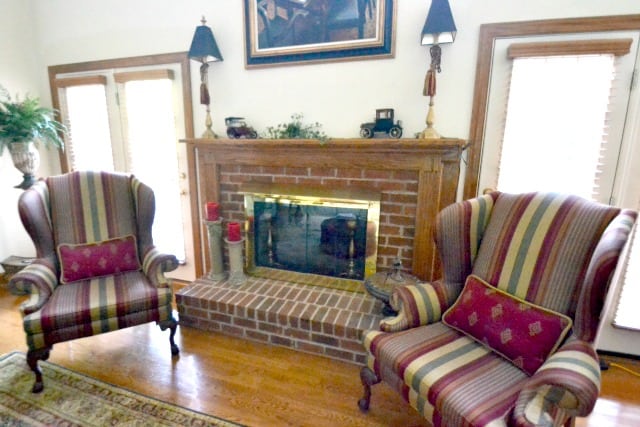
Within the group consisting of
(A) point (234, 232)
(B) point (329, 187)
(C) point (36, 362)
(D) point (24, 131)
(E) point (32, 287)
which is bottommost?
(C) point (36, 362)

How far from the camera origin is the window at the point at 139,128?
2.81 metres

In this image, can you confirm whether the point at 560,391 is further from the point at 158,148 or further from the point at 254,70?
the point at 158,148

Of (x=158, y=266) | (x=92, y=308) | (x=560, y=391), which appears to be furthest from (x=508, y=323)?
(x=92, y=308)

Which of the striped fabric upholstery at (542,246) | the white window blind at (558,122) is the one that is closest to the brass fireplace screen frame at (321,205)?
the striped fabric upholstery at (542,246)

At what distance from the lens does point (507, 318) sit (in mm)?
1423

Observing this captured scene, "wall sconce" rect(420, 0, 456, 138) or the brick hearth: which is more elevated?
"wall sconce" rect(420, 0, 456, 138)

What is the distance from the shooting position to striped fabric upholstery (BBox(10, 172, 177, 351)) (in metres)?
→ 1.82

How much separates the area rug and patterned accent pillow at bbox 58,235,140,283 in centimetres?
57

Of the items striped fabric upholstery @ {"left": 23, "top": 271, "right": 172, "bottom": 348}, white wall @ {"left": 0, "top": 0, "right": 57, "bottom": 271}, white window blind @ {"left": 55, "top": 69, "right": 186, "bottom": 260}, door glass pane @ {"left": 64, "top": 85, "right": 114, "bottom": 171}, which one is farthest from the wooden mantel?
white wall @ {"left": 0, "top": 0, "right": 57, "bottom": 271}

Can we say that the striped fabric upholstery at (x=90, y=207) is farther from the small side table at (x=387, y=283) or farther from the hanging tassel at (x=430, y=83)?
the hanging tassel at (x=430, y=83)

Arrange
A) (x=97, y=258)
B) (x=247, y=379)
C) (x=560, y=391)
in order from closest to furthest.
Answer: (x=560, y=391)
(x=247, y=379)
(x=97, y=258)

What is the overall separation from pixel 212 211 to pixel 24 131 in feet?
5.55

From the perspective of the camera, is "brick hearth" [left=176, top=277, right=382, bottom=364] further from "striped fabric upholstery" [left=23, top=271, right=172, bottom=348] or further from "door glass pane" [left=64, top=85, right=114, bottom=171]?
"door glass pane" [left=64, top=85, right=114, bottom=171]

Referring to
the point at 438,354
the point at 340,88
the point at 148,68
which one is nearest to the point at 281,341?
the point at 438,354
